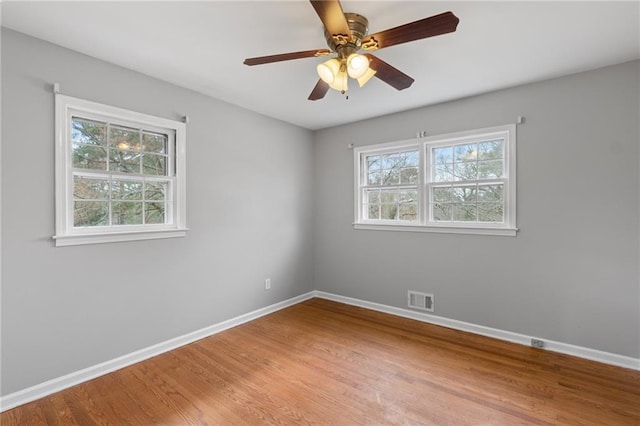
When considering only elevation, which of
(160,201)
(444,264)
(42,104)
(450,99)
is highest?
(450,99)

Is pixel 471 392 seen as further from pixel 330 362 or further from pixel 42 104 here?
pixel 42 104

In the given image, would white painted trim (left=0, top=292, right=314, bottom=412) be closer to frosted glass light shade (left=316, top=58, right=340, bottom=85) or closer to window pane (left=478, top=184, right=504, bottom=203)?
frosted glass light shade (left=316, top=58, right=340, bottom=85)

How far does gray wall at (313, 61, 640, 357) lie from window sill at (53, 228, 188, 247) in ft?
8.30

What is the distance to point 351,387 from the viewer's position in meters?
2.21

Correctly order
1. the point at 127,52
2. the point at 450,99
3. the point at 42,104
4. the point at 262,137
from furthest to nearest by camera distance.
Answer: the point at 262,137
the point at 450,99
the point at 127,52
the point at 42,104

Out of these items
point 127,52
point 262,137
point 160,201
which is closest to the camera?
point 127,52

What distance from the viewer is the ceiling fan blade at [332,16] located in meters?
1.37

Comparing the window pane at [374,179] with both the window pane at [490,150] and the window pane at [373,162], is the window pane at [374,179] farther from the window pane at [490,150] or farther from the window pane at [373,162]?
the window pane at [490,150]

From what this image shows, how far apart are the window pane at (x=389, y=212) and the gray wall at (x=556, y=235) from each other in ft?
0.91

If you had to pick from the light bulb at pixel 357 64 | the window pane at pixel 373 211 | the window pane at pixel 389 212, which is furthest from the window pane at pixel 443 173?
the light bulb at pixel 357 64

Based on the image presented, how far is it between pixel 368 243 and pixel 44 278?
10.4 ft

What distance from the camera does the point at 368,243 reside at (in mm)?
3936

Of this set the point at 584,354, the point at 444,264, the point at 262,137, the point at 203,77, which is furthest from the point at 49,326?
the point at 584,354

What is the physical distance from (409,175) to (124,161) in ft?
9.84
